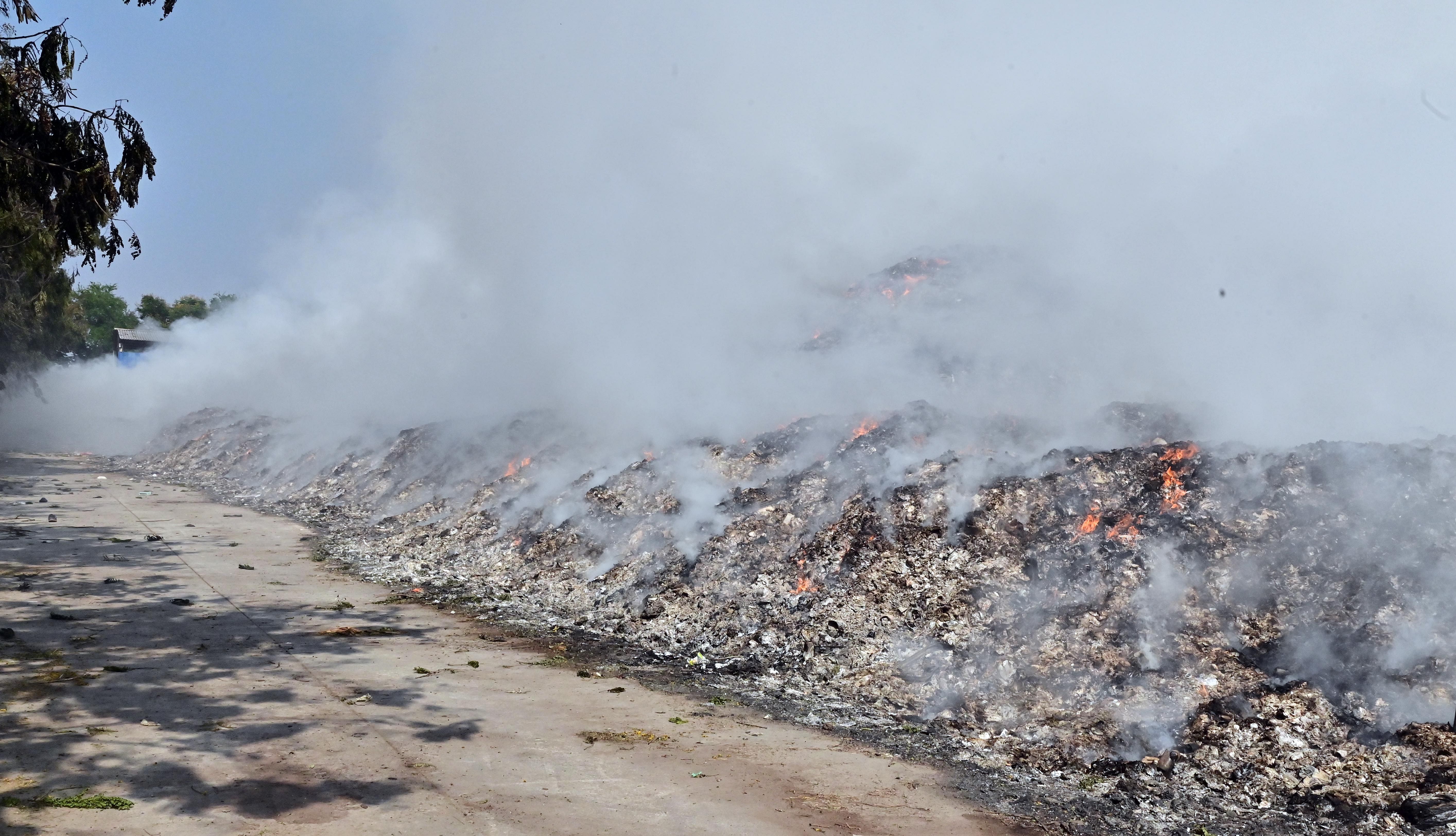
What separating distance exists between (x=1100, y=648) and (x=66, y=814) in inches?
272

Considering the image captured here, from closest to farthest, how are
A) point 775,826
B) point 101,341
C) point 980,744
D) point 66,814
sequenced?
point 66,814
point 775,826
point 980,744
point 101,341

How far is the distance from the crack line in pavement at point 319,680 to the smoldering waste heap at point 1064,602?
6.71ft

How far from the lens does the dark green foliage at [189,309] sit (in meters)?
55.5

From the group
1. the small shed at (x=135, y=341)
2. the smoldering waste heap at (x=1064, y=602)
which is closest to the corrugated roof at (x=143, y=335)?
the small shed at (x=135, y=341)

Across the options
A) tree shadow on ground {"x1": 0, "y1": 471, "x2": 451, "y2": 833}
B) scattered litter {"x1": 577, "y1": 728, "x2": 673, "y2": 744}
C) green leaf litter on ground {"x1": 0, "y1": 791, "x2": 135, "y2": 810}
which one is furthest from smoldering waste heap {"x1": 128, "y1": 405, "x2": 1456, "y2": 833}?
green leaf litter on ground {"x1": 0, "y1": 791, "x2": 135, "y2": 810}

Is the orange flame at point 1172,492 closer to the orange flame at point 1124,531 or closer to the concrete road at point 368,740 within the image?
the orange flame at point 1124,531

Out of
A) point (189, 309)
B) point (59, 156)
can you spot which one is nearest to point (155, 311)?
point (189, 309)

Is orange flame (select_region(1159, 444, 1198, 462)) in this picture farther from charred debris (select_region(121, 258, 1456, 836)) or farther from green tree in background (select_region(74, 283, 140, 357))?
green tree in background (select_region(74, 283, 140, 357))

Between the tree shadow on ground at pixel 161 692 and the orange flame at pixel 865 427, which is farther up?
the orange flame at pixel 865 427

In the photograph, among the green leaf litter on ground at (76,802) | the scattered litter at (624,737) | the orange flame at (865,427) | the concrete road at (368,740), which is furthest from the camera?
the orange flame at (865,427)

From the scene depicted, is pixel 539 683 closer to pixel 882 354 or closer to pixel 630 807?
pixel 630 807

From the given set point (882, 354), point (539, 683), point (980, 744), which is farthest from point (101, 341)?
point (980, 744)

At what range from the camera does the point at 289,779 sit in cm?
486

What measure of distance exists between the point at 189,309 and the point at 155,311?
3484mm
